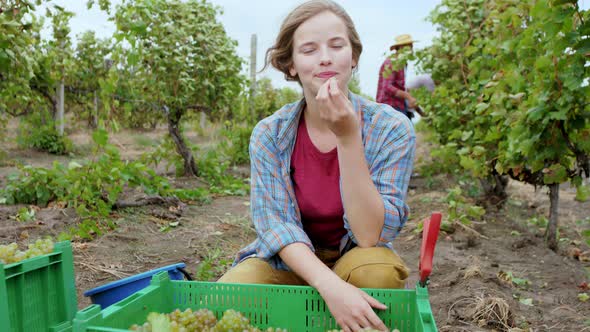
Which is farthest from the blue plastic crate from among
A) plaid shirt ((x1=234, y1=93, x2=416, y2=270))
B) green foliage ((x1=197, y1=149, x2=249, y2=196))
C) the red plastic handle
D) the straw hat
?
the straw hat

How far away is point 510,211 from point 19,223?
464 cm

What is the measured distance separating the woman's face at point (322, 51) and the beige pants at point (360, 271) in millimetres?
558

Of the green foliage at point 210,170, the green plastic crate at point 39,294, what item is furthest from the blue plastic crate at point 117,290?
the green foliage at point 210,170

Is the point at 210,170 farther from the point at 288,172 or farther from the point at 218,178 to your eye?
the point at 288,172

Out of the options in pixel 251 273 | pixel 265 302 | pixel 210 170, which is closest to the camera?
pixel 265 302

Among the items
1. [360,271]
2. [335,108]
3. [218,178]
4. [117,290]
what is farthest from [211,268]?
[218,178]

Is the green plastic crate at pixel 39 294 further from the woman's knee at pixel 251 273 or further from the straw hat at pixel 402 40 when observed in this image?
the straw hat at pixel 402 40

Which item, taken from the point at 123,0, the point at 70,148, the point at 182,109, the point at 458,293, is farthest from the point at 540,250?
the point at 70,148

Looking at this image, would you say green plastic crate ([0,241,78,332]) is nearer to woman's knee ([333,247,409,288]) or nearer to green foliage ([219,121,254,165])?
woman's knee ([333,247,409,288])

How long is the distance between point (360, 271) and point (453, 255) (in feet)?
7.79

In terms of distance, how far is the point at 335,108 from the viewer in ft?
4.63

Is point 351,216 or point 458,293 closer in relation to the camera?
point 351,216

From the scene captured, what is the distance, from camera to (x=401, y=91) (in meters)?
6.21

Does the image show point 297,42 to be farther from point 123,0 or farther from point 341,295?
point 123,0
